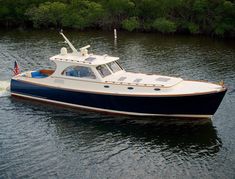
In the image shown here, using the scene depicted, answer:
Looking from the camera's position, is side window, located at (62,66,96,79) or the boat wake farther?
the boat wake

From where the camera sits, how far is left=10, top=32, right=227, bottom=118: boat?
27.8 m

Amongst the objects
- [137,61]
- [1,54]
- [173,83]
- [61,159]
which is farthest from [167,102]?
[1,54]

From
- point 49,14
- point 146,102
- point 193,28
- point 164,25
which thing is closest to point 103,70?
Result: point 146,102

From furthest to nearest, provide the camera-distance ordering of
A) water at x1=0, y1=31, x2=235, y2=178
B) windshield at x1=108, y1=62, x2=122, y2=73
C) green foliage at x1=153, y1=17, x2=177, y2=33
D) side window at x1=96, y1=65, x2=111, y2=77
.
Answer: green foliage at x1=153, y1=17, x2=177, y2=33 → windshield at x1=108, y1=62, x2=122, y2=73 → side window at x1=96, y1=65, x2=111, y2=77 → water at x1=0, y1=31, x2=235, y2=178

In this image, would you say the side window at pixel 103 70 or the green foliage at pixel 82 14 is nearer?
the side window at pixel 103 70

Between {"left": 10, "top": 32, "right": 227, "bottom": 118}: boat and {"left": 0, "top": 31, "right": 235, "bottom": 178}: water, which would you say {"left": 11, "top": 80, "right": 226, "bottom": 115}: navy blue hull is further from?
{"left": 0, "top": 31, "right": 235, "bottom": 178}: water

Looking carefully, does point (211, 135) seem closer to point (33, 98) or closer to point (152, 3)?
point (33, 98)

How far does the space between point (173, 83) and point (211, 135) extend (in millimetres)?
4314

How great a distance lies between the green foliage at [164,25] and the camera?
5810 cm

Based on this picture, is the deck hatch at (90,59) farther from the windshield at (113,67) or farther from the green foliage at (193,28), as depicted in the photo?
the green foliage at (193,28)

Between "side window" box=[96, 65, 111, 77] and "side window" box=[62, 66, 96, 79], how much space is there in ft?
1.67

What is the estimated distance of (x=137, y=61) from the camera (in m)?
43.1

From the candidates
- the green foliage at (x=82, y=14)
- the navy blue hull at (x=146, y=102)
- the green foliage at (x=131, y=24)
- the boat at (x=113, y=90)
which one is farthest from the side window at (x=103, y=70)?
the green foliage at (x=82, y=14)

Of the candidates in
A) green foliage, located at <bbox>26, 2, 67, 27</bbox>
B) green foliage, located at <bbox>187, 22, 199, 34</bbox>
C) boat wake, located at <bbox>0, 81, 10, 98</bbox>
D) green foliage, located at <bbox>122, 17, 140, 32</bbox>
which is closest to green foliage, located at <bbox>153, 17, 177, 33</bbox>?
green foliage, located at <bbox>187, 22, 199, 34</bbox>
